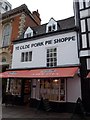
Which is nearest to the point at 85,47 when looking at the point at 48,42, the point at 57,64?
the point at 57,64

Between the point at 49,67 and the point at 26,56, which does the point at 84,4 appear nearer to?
the point at 49,67

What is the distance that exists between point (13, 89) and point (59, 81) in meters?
5.18

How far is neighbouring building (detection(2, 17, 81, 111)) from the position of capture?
10.6 m

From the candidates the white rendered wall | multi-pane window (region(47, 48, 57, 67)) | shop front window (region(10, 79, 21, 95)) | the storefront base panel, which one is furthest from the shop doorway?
the white rendered wall

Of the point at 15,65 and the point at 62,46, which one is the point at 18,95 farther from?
the point at 62,46

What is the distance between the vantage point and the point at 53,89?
11617 mm

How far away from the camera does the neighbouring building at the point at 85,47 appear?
10172mm

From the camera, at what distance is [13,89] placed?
14.3 meters

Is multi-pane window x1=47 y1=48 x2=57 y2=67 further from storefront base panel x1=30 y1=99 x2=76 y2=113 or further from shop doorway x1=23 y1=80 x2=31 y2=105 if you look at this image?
storefront base panel x1=30 y1=99 x2=76 y2=113

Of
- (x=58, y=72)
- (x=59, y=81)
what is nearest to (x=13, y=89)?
(x=59, y=81)

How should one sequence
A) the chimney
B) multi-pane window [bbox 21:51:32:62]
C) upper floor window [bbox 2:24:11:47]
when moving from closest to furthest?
multi-pane window [bbox 21:51:32:62] < upper floor window [bbox 2:24:11:47] < the chimney

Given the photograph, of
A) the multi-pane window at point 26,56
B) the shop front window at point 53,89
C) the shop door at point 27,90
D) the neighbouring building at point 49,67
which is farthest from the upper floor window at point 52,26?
the shop door at point 27,90

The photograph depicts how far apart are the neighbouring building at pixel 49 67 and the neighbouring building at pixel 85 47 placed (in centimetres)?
44

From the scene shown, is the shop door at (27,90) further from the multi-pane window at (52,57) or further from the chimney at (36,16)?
the chimney at (36,16)
